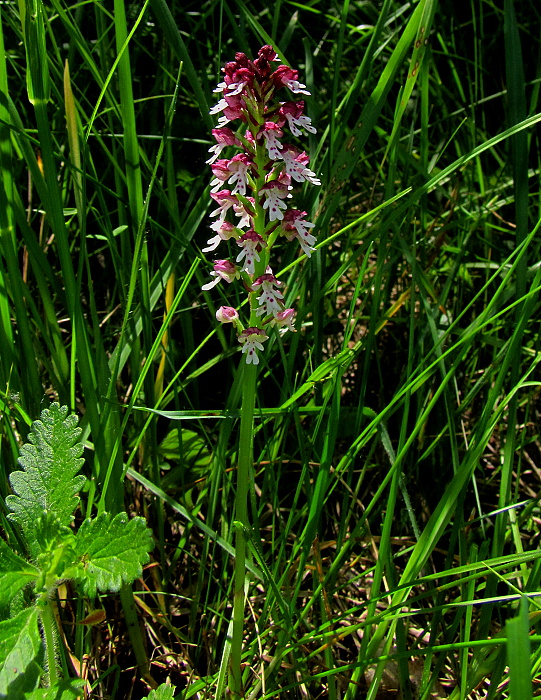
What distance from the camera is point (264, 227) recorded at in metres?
1.71

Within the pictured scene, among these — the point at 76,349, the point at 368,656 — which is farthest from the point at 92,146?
the point at 368,656

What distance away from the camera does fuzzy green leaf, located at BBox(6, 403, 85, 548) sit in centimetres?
160

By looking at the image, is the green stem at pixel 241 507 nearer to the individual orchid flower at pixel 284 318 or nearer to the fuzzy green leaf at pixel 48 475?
the individual orchid flower at pixel 284 318

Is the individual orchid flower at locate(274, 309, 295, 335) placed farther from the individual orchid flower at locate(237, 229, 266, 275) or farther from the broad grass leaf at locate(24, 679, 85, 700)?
the broad grass leaf at locate(24, 679, 85, 700)

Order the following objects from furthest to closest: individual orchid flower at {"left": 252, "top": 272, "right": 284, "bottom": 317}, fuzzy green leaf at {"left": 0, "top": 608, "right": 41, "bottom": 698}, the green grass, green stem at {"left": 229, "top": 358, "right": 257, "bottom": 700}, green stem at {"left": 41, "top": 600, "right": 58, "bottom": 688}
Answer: the green grass, green stem at {"left": 229, "top": 358, "right": 257, "bottom": 700}, individual orchid flower at {"left": 252, "top": 272, "right": 284, "bottom": 317}, green stem at {"left": 41, "top": 600, "right": 58, "bottom": 688}, fuzzy green leaf at {"left": 0, "top": 608, "right": 41, "bottom": 698}

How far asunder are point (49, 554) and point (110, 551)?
148mm

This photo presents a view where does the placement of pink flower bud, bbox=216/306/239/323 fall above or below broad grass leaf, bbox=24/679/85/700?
above

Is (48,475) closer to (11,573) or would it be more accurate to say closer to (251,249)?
(11,573)

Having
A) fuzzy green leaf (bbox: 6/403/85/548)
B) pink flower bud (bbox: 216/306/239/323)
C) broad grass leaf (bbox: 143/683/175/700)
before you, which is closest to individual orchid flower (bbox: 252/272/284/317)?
pink flower bud (bbox: 216/306/239/323)

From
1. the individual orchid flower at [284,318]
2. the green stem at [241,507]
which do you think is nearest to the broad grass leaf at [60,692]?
the green stem at [241,507]

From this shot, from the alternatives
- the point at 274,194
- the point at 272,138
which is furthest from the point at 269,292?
the point at 272,138

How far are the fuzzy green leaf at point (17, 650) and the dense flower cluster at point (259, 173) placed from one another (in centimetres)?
79

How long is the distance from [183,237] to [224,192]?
0.53m

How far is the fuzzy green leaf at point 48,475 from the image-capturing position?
1601mm
